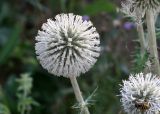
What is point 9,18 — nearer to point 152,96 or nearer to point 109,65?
point 109,65

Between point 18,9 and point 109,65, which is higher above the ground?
point 18,9

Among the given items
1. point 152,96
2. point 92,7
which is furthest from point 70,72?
point 92,7

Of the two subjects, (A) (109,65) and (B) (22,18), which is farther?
(B) (22,18)

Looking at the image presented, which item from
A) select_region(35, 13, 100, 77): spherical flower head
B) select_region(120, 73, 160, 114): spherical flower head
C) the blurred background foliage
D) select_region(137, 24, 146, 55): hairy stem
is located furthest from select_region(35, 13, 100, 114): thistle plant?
the blurred background foliage

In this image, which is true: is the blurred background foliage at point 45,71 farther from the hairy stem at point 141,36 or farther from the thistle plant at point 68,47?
the thistle plant at point 68,47

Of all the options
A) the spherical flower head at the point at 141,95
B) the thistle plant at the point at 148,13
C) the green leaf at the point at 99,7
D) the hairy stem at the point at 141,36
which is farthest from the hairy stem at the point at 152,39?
the green leaf at the point at 99,7

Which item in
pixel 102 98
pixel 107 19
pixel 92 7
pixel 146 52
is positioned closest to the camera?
pixel 146 52

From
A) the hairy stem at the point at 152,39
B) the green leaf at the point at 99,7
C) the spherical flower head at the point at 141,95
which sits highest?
the green leaf at the point at 99,7
